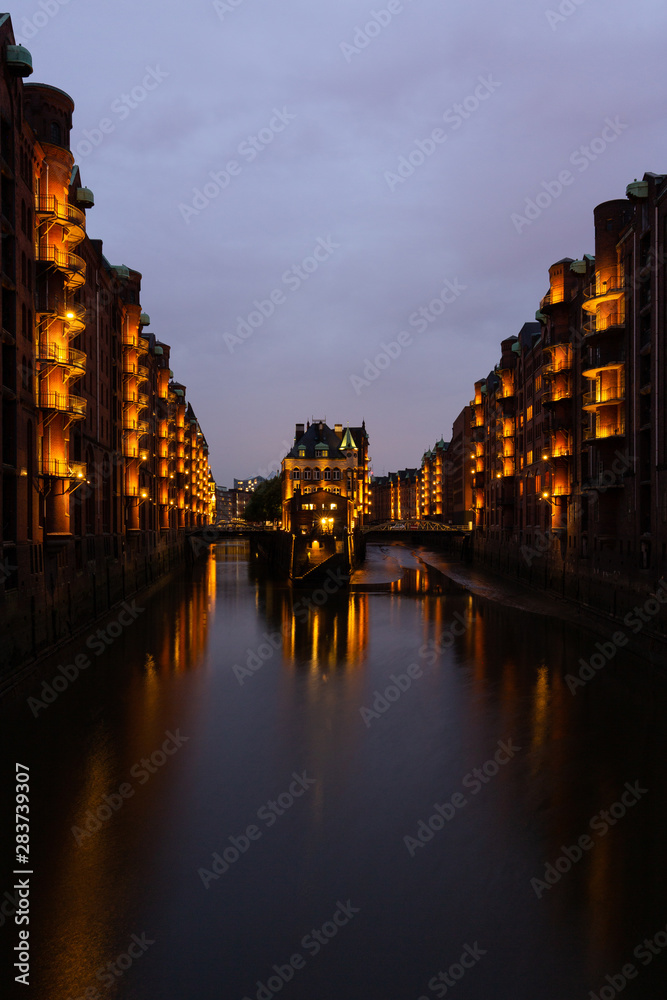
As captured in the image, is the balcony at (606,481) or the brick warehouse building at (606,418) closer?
the brick warehouse building at (606,418)

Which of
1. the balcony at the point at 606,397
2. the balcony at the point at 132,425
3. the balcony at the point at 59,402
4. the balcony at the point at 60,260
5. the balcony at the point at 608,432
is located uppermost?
the balcony at the point at 60,260

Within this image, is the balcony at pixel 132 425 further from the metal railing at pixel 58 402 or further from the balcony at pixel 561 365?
the balcony at pixel 561 365

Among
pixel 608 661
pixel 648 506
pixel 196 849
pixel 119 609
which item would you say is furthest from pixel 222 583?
pixel 196 849

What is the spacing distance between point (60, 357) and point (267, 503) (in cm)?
11135

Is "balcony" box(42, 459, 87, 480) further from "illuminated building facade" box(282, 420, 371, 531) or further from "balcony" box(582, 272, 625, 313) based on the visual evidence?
"illuminated building facade" box(282, 420, 371, 531)

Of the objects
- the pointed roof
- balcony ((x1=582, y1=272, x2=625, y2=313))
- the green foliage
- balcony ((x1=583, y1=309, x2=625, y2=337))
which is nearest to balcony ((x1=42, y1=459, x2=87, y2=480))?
balcony ((x1=583, y1=309, x2=625, y2=337))

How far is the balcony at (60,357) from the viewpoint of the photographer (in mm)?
37156

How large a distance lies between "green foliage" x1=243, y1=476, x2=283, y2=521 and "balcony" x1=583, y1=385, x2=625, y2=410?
98.1 meters

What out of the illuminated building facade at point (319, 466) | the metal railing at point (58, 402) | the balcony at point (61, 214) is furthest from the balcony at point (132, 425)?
the illuminated building facade at point (319, 466)

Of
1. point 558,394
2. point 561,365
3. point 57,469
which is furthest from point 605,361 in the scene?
point 57,469

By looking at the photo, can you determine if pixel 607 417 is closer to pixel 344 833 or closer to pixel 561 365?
pixel 561 365

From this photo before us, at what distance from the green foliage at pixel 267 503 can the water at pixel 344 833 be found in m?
116

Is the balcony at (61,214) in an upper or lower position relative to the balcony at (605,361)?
upper

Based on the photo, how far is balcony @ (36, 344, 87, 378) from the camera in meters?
37.2
